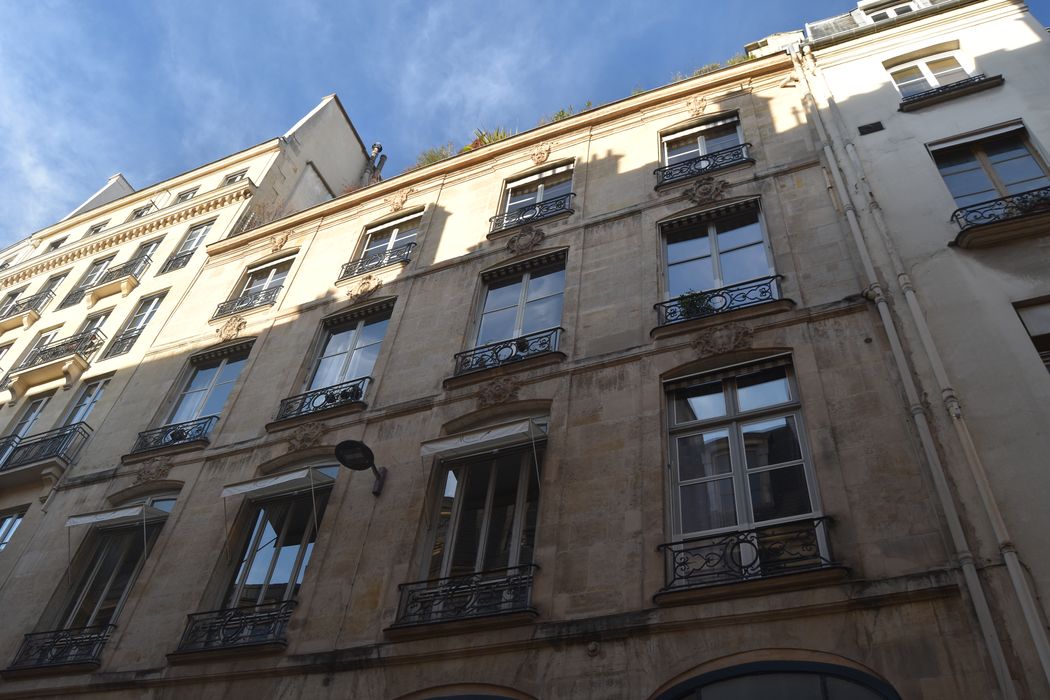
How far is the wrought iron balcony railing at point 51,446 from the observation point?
15.0 metres

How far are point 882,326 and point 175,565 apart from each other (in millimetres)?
9991

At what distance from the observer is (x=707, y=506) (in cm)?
861

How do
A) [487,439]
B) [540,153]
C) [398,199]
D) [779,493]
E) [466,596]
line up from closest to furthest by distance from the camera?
[779,493] < [466,596] < [487,439] < [540,153] < [398,199]

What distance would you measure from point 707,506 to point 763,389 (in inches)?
71.1

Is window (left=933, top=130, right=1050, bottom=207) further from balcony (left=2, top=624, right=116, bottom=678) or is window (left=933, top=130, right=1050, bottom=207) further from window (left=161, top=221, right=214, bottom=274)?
window (left=161, top=221, right=214, bottom=274)

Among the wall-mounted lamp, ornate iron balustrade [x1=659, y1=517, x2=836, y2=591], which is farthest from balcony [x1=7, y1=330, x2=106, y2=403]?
ornate iron balustrade [x1=659, y1=517, x2=836, y2=591]

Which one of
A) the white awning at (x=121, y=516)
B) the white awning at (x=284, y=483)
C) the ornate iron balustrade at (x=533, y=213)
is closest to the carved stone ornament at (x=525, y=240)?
the ornate iron balustrade at (x=533, y=213)

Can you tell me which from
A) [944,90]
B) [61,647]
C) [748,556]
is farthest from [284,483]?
[944,90]

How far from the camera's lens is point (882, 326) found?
9.09 metres

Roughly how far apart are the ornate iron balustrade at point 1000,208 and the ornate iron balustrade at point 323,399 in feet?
28.6

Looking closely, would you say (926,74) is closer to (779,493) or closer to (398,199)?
(779,493)

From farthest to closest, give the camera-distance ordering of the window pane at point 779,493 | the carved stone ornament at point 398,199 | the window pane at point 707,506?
the carved stone ornament at point 398,199 < the window pane at point 707,506 < the window pane at point 779,493

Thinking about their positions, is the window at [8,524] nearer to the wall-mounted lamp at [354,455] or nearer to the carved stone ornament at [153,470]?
the carved stone ornament at [153,470]

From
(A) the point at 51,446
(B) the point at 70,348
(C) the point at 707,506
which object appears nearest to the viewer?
(C) the point at 707,506
